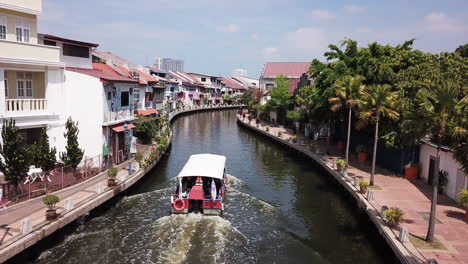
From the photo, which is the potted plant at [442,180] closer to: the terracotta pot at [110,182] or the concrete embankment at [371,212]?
the concrete embankment at [371,212]

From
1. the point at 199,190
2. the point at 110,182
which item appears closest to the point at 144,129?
the point at 110,182

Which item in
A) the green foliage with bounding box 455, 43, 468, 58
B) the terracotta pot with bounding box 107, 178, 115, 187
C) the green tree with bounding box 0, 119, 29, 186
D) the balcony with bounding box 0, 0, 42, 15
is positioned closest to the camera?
the green tree with bounding box 0, 119, 29, 186

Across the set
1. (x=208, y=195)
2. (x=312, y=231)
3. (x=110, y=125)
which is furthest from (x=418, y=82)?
(x=110, y=125)

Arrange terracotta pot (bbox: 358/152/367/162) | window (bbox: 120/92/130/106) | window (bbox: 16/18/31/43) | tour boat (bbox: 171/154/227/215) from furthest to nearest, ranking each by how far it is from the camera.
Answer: terracotta pot (bbox: 358/152/367/162), window (bbox: 120/92/130/106), window (bbox: 16/18/31/43), tour boat (bbox: 171/154/227/215)

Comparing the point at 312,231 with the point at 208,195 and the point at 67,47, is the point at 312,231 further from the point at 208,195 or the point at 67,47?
the point at 67,47

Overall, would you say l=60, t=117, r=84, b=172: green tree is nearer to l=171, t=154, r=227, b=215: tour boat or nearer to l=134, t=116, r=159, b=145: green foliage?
l=171, t=154, r=227, b=215: tour boat

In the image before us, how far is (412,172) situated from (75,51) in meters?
28.8

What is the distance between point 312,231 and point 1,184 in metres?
17.5

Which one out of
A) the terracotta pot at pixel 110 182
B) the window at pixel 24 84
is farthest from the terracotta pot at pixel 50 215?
the window at pixel 24 84

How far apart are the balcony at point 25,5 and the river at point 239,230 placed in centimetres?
1378

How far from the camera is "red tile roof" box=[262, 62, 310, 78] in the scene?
351ft

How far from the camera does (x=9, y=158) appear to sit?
64.7ft

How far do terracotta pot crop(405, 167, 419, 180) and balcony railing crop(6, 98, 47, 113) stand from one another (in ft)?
88.0

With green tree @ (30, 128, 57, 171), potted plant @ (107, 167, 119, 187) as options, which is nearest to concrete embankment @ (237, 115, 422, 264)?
potted plant @ (107, 167, 119, 187)
